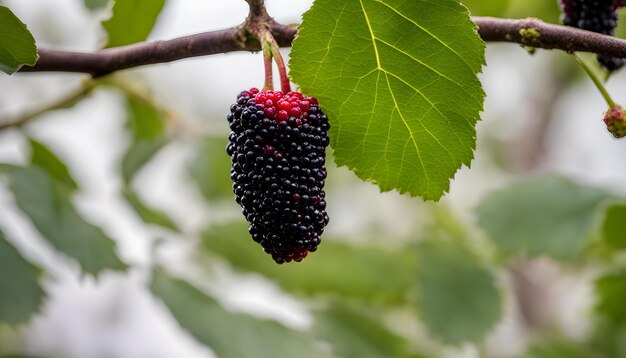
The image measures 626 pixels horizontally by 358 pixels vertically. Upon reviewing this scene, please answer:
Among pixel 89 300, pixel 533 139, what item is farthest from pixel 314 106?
pixel 89 300

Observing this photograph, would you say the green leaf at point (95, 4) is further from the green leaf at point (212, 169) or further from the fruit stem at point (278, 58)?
the fruit stem at point (278, 58)

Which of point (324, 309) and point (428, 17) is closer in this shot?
point (428, 17)

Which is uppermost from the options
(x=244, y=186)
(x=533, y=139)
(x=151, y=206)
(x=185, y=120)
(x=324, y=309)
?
(x=533, y=139)

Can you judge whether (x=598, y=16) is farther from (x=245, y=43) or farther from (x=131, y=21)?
(x=131, y=21)

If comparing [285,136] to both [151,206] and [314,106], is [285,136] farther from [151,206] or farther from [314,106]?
[151,206]

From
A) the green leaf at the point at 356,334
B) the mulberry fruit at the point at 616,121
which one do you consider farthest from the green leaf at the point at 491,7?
the mulberry fruit at the point at 616,121
